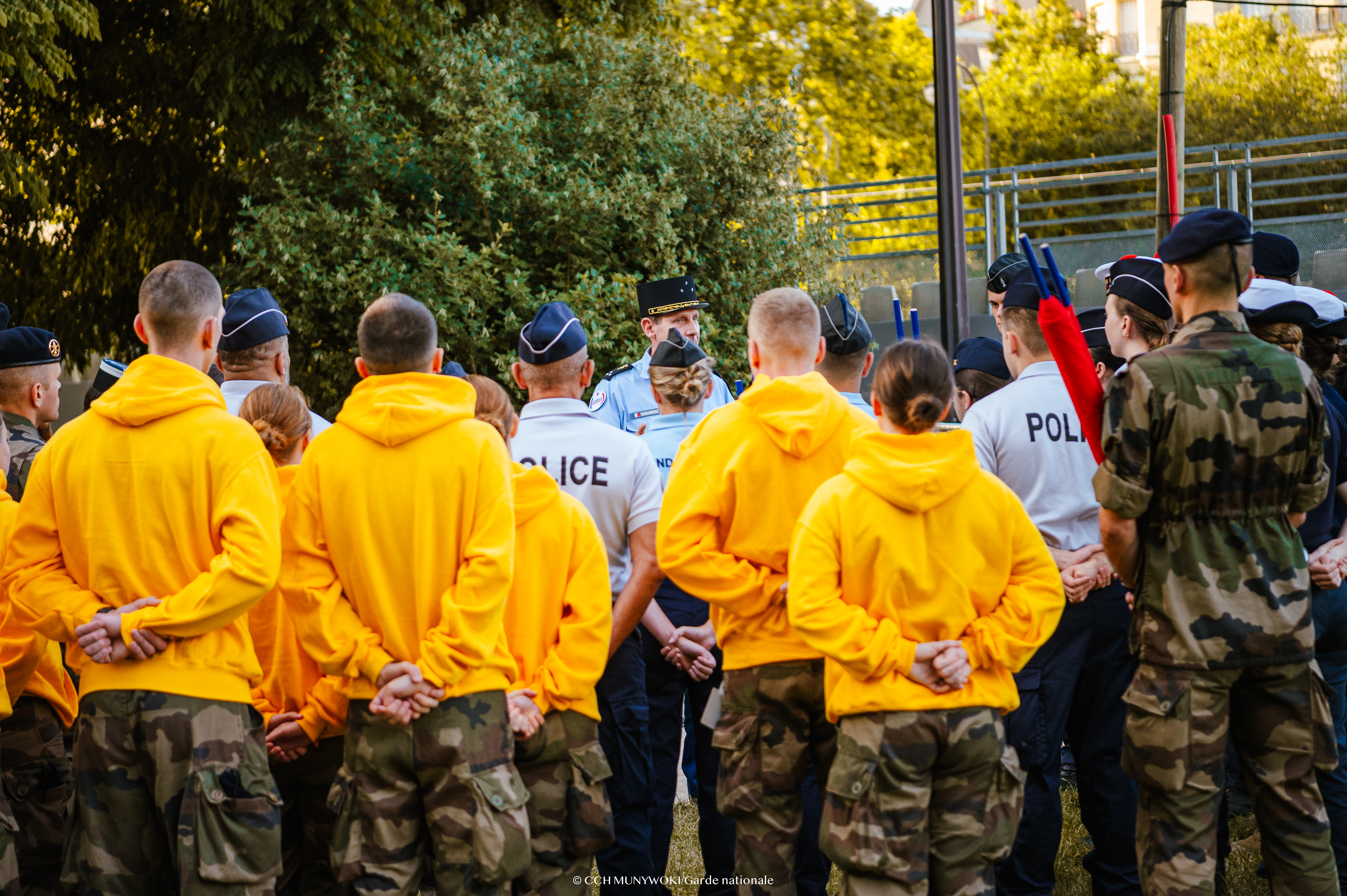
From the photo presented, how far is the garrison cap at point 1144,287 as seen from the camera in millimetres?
4348

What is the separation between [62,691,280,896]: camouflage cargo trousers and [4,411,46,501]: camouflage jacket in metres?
1.57

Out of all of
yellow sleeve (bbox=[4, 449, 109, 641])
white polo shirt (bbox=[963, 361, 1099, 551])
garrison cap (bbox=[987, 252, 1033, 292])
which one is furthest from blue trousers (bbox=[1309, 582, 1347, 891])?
yellow sleeve (bbox=[4, 449, 109, 641])

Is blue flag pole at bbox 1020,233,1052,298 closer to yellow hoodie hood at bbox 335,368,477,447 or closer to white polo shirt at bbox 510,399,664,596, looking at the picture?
white polo shirt at bbox 510,399,664,596

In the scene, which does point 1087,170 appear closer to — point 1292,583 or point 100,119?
point 100,119

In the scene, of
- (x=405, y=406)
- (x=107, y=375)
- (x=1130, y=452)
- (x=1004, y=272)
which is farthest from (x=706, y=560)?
(x=107, y=375)

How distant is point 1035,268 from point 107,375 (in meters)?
4.08

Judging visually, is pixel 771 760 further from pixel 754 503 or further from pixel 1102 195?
pixel 1102 195

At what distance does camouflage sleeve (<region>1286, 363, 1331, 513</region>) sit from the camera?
376cm

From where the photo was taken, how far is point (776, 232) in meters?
11.4

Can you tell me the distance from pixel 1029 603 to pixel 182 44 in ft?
33.8

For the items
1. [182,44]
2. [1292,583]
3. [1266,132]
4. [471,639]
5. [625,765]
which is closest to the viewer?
[471,639]

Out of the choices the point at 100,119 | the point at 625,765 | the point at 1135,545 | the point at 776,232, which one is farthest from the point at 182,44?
the point at 1135,545

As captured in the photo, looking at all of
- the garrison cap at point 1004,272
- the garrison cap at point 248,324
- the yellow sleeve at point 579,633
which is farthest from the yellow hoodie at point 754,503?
the garrison cap at point 1004,272

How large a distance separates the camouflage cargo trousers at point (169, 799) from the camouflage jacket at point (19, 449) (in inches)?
61.7
